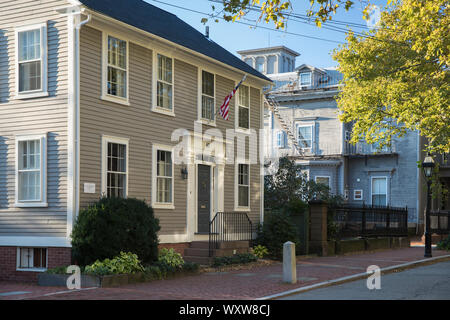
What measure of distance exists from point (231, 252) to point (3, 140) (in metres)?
7.60

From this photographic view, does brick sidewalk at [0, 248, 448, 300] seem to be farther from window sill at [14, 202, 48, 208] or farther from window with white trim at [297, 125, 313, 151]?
window with white trim at [297, 125, 313, 151]

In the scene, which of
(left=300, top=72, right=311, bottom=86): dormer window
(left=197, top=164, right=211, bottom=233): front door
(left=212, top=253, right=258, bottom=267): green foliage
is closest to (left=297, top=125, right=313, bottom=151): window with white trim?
(left=300, top=72, right=311, bottom=86): dormer window

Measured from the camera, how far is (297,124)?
40.1 meters

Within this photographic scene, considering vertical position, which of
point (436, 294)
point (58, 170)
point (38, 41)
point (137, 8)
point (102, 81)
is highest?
point (137, 8)

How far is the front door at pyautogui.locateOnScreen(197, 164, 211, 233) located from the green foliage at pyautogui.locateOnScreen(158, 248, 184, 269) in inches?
130

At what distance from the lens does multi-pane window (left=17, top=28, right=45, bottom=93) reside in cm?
1563

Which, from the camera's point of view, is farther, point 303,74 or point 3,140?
point 303,74

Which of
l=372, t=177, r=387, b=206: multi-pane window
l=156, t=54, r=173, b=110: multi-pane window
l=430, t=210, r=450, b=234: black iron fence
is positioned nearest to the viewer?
l=156, t=54, r=173, b=110: multi-pane window

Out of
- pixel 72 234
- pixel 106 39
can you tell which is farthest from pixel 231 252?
pixel 106 39

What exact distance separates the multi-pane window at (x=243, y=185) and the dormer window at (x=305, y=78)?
18798mm

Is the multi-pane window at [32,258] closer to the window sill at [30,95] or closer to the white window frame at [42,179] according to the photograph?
→ the white window frame at [42,179]

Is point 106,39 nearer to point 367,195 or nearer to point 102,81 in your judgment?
point 102,81

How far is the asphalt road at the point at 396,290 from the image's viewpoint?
11789 millimetres
